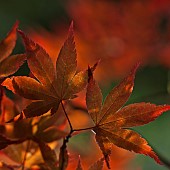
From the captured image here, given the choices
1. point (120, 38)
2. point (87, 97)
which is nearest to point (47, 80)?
point (87, 97)

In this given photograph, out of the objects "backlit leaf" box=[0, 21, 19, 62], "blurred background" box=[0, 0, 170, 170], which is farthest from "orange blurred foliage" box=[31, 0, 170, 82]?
"backlit leaf" box=[0, 21, 19, 62]

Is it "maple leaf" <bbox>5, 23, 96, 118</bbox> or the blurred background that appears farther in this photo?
the blurred background

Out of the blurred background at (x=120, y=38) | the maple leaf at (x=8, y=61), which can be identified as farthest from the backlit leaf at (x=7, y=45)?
the blurred background at (x=120, y=38)

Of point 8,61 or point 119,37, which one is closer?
point 8,61

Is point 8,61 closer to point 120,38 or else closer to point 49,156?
point 49,156

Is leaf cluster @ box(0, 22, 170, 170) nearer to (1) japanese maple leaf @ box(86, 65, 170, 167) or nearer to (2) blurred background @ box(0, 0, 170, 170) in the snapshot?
(1) japanese maple leaf @ box(86, 65, 170, 167)

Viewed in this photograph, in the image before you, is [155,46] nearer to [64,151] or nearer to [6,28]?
[64,151]
